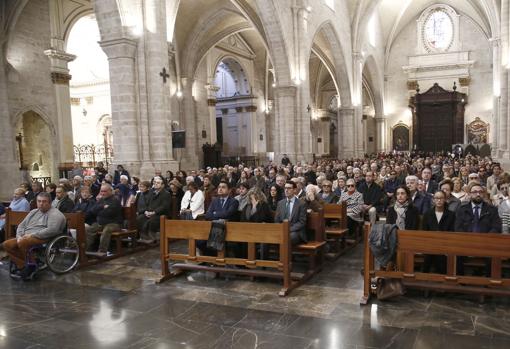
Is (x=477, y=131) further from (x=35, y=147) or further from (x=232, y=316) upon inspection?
(x=232, y=316)

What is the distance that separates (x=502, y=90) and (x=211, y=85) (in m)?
15.6

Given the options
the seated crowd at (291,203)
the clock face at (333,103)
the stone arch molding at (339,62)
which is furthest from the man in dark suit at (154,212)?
the clock face at (333,103)

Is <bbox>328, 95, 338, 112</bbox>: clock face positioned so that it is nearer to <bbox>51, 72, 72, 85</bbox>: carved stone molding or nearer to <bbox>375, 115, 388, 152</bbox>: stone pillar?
<bbox>375, 115, 388, 152</bbox>: stone pillar

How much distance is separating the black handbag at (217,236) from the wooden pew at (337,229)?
2114mm

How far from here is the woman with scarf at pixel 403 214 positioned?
5320mm

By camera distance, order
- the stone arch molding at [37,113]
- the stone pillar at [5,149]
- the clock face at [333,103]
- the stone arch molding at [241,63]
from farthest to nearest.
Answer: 1. the clock face at [333,103]
2. the stone arch molding at [241,63]
3. the stone arch molding at [37,113]
4. the stone pillar at [5,149]

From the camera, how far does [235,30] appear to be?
2450 cm

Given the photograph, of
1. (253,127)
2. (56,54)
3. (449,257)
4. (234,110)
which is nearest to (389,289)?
(449,257)

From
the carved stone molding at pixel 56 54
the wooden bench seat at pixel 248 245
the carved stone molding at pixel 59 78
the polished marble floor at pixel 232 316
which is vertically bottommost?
the polished marble floor at pixel 232 316

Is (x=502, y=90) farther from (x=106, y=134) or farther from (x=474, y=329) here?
(x=106, y=134)

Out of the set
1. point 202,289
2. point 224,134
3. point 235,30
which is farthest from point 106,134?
point 202,289

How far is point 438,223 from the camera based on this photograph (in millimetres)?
5281

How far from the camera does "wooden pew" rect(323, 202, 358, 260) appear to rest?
702 cm

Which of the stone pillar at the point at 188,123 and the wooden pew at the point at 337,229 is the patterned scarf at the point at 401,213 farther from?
the stone pillar at the point at 188,123
